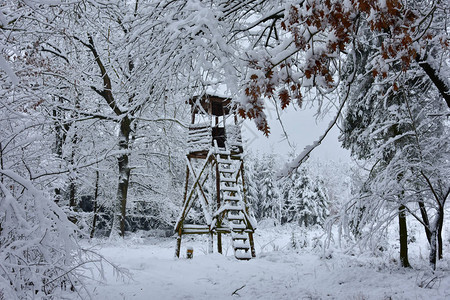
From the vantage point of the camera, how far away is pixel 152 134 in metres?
16.3

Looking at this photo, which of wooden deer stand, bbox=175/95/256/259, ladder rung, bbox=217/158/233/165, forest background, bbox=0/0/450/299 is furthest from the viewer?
ladder rung, bbox=217/158/233/165

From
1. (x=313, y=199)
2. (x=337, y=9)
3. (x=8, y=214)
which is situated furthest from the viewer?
(x=313, y=199)

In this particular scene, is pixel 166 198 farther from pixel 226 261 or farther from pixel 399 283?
pixel 399 283

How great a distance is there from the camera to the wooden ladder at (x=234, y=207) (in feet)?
30.7

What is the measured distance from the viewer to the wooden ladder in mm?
9344

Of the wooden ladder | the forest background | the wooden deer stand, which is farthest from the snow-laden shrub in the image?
the wooden deer stand

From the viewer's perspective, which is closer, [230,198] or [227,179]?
[230,198]

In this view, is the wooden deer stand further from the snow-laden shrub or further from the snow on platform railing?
the snow-laden shrub

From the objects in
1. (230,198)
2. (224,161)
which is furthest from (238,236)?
(224,161)

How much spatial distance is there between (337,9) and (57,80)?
370 inches

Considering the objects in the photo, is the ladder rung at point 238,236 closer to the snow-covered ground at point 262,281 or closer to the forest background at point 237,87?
the snow-covered ground at point 262,281

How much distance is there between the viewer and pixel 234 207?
381 inches

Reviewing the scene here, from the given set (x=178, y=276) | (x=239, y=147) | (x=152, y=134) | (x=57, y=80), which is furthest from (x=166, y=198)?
(x=178, y=276)

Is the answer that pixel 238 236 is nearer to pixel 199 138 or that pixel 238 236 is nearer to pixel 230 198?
pixel 230 198
